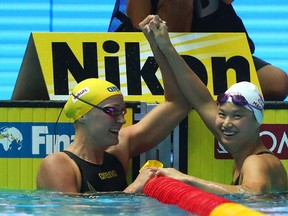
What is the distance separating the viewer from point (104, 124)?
456 centimetres

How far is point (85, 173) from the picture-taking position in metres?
4.53

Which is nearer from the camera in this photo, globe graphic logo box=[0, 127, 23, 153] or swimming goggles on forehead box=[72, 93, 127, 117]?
swimming goggles on forehead box=[72, 93, 127, 117]

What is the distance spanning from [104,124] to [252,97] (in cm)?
76

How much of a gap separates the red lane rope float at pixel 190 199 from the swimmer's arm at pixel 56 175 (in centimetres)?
37

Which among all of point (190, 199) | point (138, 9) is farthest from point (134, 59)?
point (190, 199)

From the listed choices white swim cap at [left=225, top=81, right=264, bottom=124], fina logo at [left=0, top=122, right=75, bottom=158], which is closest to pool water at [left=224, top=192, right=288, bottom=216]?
white swim cap at [left=225, top=81, right=264, bottom=124]

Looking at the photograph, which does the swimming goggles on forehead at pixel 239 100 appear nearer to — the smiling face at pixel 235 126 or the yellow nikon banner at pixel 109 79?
the smiling face at pixel 235 126

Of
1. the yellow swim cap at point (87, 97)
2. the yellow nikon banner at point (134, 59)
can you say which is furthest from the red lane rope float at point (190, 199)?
the yellow nikon banner at point (134, 59)

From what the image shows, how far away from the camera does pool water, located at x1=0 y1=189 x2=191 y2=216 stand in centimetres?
386

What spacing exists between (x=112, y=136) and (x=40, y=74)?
0.81 metres

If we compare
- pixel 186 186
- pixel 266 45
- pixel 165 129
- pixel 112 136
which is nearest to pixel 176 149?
pixel 165 129

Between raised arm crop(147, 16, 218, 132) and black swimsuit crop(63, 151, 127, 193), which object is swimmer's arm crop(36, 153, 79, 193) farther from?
raised arm crop(147, 16, 218, 132)

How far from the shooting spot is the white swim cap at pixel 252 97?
4.49 m

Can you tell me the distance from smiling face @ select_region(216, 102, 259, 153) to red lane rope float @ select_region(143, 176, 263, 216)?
411 millimetres
